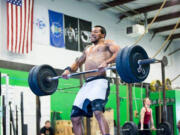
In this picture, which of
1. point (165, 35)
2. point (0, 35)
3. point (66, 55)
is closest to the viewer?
point (0, 35)

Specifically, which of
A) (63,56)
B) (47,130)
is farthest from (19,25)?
(47,130)

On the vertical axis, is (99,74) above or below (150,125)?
above

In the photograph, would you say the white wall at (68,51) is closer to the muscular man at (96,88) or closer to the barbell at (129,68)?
the barbell at (129,68)

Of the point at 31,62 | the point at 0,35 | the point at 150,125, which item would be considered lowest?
the point at 150,125

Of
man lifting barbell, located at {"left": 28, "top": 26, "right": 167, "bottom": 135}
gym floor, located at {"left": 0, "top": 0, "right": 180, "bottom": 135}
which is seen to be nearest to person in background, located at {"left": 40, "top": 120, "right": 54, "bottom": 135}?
gym floor, located at {"left": 0, "top": 0, "right": 180, "bottom": 135}

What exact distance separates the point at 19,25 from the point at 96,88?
4582 millimetres

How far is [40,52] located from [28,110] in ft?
4.69

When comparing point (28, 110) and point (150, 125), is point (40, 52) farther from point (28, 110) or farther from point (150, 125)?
point (150, 125)

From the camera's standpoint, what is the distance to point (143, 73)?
3.46m

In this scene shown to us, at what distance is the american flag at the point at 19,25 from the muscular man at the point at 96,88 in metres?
4.05

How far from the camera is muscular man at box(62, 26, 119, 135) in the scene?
3.49 m

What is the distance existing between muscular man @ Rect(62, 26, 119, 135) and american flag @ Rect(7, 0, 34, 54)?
405 cm

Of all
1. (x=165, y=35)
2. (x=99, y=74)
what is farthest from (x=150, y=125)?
(x=165, y=35)

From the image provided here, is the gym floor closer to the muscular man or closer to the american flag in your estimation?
the american flag
